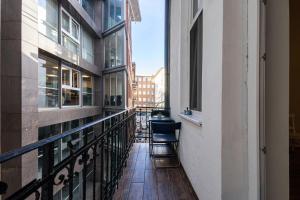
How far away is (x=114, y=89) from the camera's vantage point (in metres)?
10.0

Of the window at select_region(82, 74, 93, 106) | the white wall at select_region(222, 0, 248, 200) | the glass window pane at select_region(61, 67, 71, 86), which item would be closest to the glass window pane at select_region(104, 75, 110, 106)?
the window at select_region(82, 74, 93, 106)

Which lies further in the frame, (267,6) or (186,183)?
(186,183)

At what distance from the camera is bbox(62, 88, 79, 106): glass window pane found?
23.3 feet

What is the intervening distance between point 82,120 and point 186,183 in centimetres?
713

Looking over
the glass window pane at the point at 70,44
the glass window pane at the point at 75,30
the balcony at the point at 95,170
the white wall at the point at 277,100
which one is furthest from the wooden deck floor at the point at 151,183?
the glass window pane at the point at 75,30

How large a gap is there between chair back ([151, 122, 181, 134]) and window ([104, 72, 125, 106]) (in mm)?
6047

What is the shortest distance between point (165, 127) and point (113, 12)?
859cm

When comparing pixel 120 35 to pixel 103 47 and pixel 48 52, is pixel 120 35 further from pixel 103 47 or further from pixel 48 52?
pixel 48 52

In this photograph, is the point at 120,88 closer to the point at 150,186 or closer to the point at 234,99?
the point at 150,186

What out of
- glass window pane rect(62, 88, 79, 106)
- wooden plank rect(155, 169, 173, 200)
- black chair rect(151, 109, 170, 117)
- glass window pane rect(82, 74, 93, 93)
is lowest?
wooden plank rect(155, 169, 173, 200)

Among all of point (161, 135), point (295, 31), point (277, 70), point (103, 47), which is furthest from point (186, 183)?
point (103, 47)

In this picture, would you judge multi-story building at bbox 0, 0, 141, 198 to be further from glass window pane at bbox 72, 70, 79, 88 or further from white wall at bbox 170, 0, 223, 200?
white wall at bbox 170, 0, 223, 200

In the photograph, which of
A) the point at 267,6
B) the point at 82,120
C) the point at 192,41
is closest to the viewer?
the point at 267,6

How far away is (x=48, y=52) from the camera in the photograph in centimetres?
577
